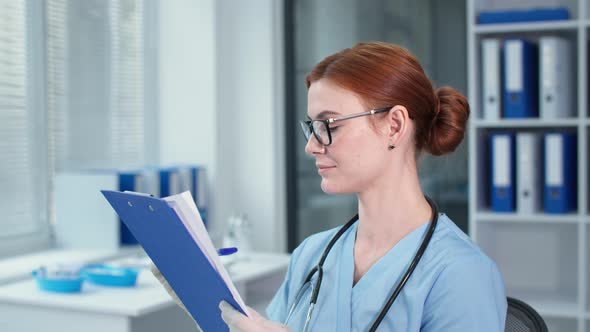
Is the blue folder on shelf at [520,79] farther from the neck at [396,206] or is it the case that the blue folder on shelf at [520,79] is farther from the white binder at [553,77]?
the neck at [396,206]

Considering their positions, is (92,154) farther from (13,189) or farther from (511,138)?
(511,138)

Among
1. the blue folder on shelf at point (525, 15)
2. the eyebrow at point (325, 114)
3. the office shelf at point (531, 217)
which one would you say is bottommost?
the office shelf at point (531, 217)

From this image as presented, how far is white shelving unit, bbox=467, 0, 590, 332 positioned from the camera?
8.66 feet

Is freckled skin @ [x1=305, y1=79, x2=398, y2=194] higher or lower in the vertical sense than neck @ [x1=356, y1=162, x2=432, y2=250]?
higher

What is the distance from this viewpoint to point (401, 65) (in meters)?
1.38

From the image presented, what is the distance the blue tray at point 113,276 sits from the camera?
91.1 inches

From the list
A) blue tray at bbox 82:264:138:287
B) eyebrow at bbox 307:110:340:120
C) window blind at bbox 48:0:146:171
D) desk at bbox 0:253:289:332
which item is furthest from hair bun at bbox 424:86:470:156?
window blind at bbox 48:0:146:171

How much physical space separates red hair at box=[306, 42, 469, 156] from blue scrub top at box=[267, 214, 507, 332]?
170 millimetres

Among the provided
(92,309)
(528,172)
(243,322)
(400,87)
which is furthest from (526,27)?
(243,322)

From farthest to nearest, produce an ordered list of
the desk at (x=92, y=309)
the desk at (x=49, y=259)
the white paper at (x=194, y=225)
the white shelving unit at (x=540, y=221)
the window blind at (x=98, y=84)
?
the window blind at (x=98, y=84) < the white shelving unit at (x=540, y=221) < the desk at (x=49, y=259) < the desk at (x=92, y=309) < the white paper at (x=194, y=225)

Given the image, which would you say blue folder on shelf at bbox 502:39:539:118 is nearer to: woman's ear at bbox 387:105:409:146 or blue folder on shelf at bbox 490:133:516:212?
blue folder on shelf at bbox 490:133:516:212

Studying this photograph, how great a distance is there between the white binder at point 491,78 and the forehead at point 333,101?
4.83 feet

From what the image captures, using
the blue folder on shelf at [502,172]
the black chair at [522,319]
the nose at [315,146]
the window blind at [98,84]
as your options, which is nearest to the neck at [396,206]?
the nose at [315,146]

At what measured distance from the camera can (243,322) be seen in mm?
1233
